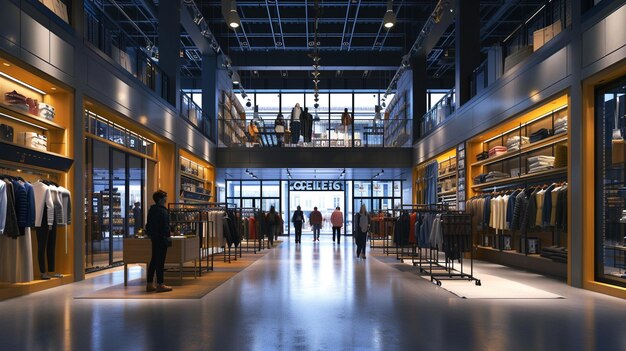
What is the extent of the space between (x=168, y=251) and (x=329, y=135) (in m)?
13.8

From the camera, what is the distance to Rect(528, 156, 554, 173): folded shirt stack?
10.7 m

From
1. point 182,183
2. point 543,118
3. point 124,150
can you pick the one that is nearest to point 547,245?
point 543,118

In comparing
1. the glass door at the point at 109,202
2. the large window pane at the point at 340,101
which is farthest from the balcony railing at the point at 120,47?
the large window pane at the point at 340,101

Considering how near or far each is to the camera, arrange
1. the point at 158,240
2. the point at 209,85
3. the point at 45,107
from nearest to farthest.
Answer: the point at 158,240
the point at 45,107
the point at 209,85

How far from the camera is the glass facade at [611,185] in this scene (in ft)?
26.0

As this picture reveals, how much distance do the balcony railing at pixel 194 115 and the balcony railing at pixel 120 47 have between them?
73.4 inches

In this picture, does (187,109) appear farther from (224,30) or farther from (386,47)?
(386,47)

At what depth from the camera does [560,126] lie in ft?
33.4

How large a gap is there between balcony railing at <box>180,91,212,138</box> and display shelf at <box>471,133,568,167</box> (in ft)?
27.9

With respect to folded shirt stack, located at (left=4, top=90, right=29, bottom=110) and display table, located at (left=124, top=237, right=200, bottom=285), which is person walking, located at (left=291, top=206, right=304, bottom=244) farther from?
folded shirt stack, located at (left=4, top=90, right=29, bottom=110)

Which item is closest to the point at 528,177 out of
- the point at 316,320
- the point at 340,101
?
the point at 316,320

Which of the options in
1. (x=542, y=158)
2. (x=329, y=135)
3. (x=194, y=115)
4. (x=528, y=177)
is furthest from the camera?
(x=329, y=135)

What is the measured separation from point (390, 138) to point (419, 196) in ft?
8.96

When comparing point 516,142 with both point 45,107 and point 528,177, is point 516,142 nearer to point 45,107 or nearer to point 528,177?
point 528,177
